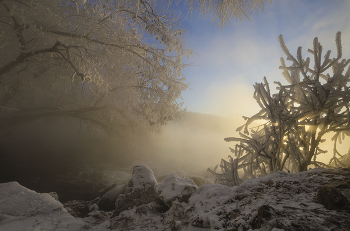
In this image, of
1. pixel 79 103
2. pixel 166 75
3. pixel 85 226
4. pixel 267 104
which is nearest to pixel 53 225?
pixel 85 226

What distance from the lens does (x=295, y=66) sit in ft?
5.43

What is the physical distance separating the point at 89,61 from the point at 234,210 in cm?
616

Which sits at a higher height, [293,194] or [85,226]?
[293,194]

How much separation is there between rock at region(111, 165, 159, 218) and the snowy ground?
59 centimetres

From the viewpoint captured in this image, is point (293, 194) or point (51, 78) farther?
point (51, 78)

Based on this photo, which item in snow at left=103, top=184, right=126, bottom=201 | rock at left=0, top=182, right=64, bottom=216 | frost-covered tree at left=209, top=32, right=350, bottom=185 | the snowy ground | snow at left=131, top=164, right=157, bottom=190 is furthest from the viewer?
snow at left=103, top=184, right=126, bottom=201

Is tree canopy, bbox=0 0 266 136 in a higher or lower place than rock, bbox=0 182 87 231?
higher

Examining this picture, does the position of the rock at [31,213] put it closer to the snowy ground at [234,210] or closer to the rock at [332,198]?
the snowy ground at [234,210]

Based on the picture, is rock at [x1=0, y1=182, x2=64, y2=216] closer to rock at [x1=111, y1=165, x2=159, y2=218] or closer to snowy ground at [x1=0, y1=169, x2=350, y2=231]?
snowy ground at [x1=0, y1=169, x2=350, y2=231]

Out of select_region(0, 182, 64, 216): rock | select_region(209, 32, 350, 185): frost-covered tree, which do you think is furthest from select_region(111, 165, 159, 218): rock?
select_region(209, 32, 350, 185): frost-covered tree

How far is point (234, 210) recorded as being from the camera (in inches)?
40.9

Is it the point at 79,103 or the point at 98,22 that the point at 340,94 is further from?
the point at 79,103

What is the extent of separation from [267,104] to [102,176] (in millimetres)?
8794

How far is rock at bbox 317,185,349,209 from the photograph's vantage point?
2.45ft
